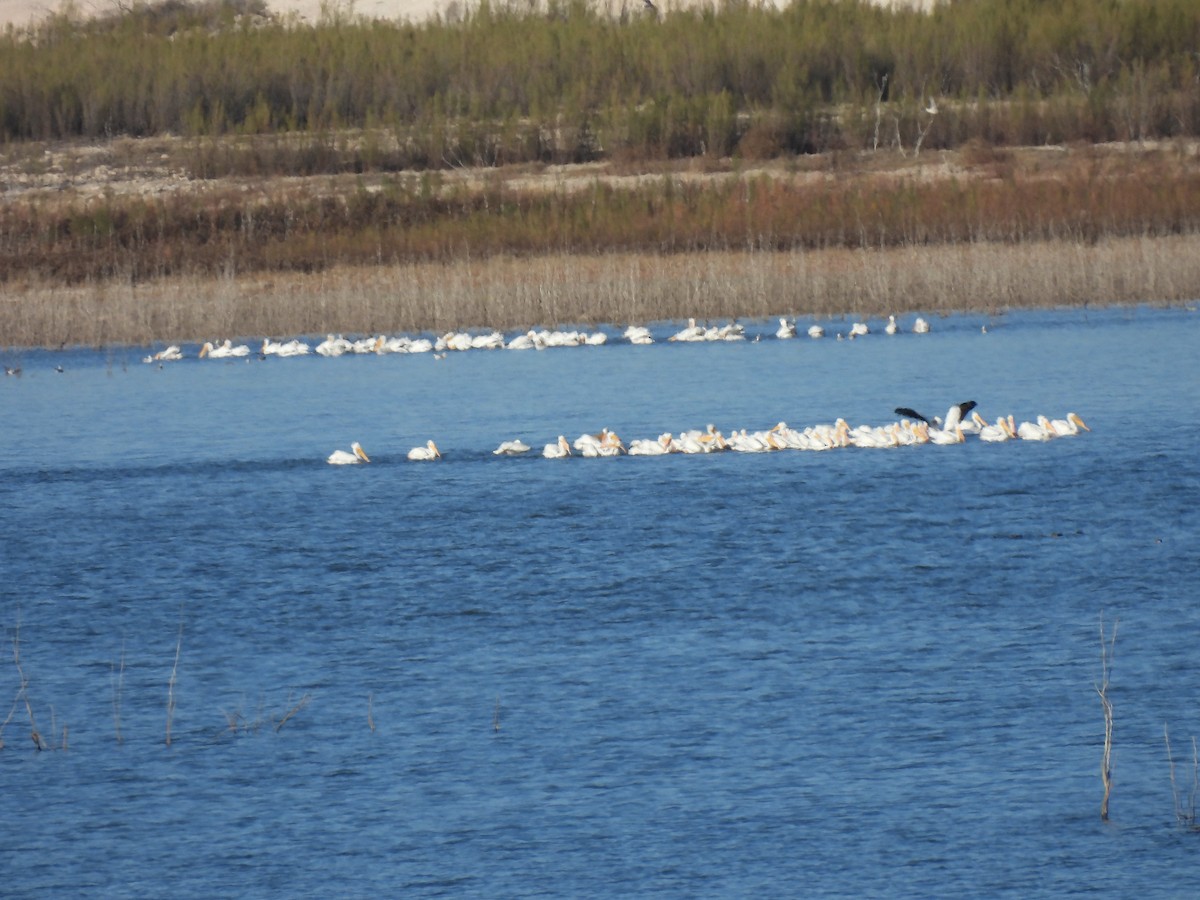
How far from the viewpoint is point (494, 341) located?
24531mm

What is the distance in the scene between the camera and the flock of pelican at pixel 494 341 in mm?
23953

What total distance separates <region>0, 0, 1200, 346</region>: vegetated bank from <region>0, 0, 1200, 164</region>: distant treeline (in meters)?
0.11

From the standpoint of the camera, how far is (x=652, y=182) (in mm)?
35656

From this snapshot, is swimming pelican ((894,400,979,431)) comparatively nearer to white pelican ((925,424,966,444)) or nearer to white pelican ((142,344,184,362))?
white pelican ((925,424,966,444))

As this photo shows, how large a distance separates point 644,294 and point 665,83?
20893mm

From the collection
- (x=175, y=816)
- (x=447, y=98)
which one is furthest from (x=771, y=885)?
(x=447, y=98)

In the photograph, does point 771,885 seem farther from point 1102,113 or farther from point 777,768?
point 1102,113

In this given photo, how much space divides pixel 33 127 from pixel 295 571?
123 ft

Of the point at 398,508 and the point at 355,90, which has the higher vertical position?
the point at 355,90

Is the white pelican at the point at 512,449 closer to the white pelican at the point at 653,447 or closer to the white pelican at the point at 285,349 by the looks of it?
the white pelican at the point at 653,447

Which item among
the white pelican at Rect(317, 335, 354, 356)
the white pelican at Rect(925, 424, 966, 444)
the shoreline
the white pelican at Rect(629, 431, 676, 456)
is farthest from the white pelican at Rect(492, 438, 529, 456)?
the shoreline

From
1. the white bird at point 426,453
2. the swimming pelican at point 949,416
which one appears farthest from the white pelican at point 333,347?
the swimming pelican at point 949,416

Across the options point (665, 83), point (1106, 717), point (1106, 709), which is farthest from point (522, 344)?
point (665, 83)

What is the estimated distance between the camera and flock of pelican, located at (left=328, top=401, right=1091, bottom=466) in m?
15.5
